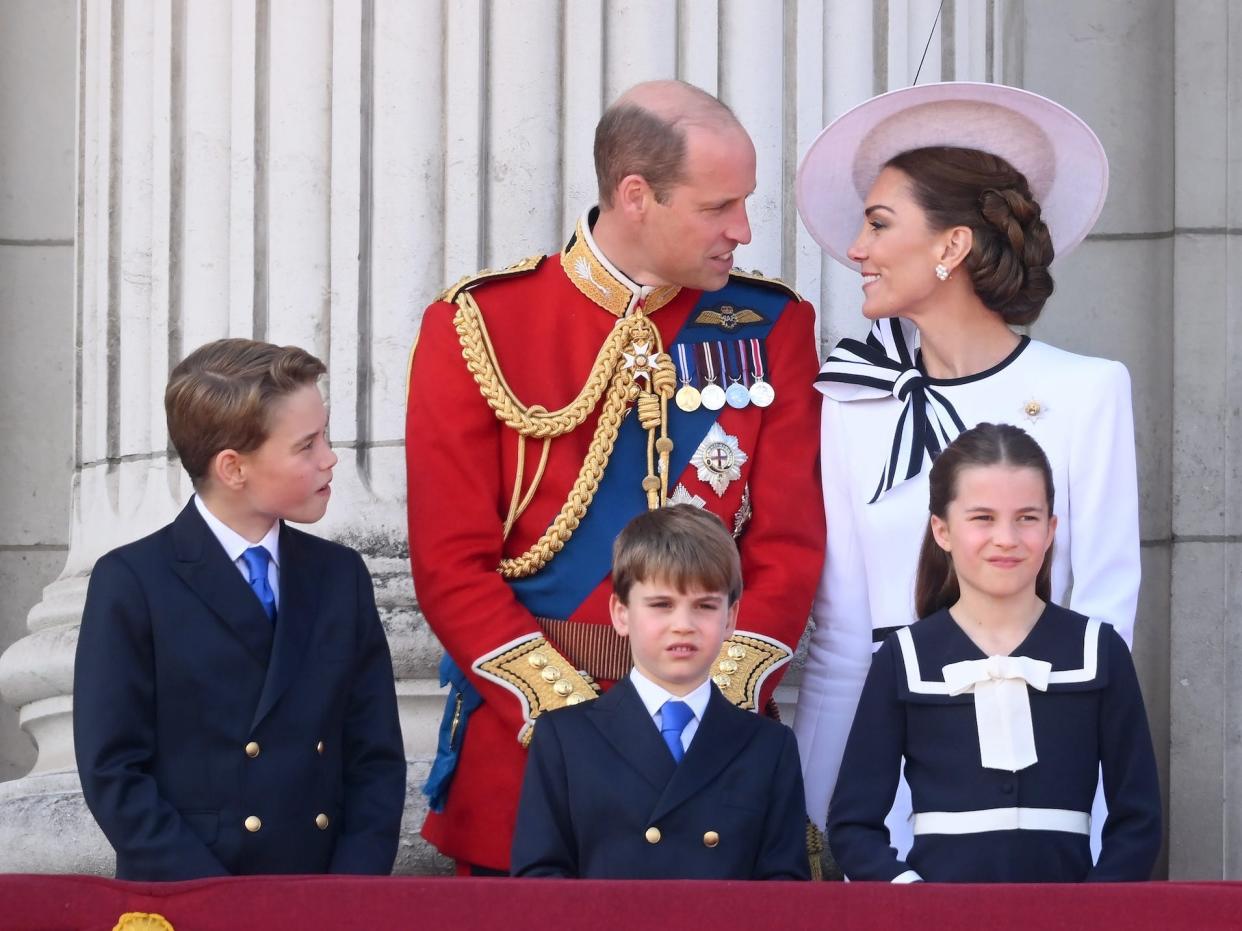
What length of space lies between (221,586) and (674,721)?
2.43ft

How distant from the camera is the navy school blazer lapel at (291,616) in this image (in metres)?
3.45

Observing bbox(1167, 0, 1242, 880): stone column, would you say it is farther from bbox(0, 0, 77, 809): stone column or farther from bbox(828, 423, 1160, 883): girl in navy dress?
bbox(0, 0, 77, 809): stone column

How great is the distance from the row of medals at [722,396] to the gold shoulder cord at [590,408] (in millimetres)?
29

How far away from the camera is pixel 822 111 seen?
4734mm

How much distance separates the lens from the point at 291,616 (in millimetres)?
3518

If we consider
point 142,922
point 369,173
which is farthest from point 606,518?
point 142,922

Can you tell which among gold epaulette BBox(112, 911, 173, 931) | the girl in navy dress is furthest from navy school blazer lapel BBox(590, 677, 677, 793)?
gold epaulette BBox(112, 911, 173, 931)

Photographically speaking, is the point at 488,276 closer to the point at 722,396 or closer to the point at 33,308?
the point at 722,396

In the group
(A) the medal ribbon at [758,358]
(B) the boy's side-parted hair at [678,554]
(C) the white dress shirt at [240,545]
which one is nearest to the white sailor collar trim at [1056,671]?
(B) the boy's side-parted hair at [678,554]

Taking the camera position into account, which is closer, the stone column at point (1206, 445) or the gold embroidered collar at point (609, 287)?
the gold embroidered collar at point (609, 287)

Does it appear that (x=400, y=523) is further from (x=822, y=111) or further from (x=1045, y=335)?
(x=1045, y=335)

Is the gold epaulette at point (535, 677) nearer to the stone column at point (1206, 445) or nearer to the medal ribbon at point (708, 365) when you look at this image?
the medal ribbon at point (708, 365)

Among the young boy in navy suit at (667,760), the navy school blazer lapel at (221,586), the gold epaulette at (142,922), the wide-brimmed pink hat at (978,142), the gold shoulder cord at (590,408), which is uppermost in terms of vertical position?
the wide-brimmed pink hat at (978,142)

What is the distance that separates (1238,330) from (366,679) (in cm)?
260
